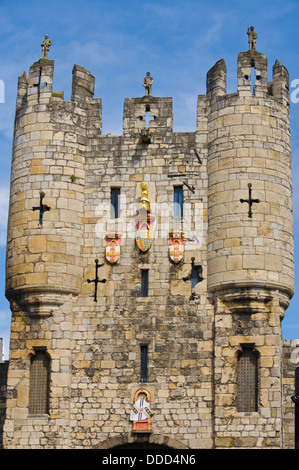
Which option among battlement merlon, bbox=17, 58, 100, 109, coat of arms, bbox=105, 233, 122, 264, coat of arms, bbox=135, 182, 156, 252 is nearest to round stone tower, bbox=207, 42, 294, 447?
coat of arms, bbox=135, 182, 156, 252

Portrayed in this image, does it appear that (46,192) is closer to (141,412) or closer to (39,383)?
(39,383)

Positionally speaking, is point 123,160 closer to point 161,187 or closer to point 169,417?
point 161,187

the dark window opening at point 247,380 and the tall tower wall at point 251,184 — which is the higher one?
the tall tower wall at point 251,184

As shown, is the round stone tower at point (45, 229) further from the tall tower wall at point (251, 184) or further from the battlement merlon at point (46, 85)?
the tall tower wall at point (251, 184)

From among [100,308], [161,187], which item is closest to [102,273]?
[100,308]

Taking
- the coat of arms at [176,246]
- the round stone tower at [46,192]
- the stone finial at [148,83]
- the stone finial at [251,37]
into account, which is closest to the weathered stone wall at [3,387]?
the round stone tower at [46,192]

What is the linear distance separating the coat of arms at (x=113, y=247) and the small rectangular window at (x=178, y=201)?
156 cm

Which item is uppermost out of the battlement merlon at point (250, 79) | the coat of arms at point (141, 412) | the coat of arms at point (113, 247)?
the battlement merlon at point (250, 79)

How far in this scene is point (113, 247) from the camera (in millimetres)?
29578

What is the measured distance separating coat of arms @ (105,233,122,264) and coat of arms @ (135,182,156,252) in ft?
1.72

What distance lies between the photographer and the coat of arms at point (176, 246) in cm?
2923

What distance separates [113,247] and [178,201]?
2056 millimetres

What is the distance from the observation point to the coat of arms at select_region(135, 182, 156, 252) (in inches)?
1160
